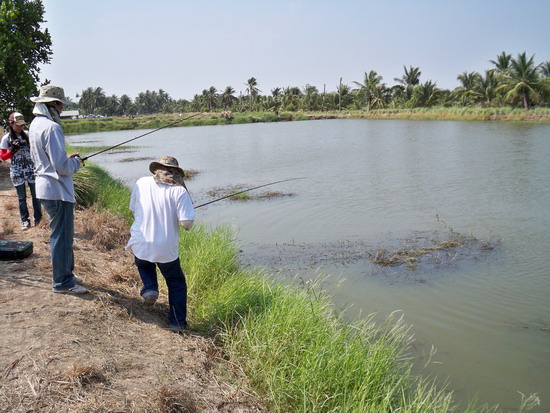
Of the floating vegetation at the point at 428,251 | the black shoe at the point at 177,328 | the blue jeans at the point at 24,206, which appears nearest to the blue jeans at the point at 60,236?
the black shoe at the point at 177,328

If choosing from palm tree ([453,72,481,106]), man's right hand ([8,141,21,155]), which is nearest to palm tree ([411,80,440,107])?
palm tree ([453,72,481,106])

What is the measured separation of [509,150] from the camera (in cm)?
1931

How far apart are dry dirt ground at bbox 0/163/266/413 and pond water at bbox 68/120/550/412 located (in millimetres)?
2142

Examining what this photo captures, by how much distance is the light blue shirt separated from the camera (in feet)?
12.2

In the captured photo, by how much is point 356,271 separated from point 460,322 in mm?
1872

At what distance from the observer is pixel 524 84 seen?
41.1m

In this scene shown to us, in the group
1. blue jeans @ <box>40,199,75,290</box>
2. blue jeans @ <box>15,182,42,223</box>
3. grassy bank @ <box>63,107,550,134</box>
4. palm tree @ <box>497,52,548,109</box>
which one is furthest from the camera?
palm tree @ <box>497,52,548,109</box>

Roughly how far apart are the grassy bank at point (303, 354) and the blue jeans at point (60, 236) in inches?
46.6

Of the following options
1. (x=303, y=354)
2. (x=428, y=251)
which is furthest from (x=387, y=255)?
(x=303, y=354)

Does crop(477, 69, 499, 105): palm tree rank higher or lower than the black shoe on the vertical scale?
higher

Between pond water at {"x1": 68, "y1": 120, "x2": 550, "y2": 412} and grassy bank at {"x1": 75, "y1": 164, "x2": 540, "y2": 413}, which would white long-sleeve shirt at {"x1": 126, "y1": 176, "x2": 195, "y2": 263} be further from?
pond water at {"x1": 68, "y1": 120, "x2": 550, "y2": 412}

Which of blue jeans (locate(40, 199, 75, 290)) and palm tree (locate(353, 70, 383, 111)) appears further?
palm tree (locate(353, 70, 383, 111))

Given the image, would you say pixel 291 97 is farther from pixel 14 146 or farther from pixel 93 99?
pixel 14 146

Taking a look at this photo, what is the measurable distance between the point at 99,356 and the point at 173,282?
32.1 inches
